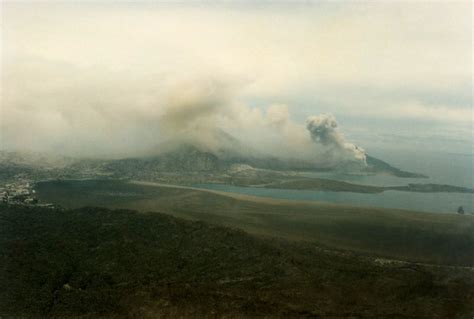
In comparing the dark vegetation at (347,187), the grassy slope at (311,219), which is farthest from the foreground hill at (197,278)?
the dark vegetation at (347,187)

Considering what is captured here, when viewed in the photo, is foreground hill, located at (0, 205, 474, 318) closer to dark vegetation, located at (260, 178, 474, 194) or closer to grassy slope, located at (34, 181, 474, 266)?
grassy slope, located at (34, 181, 474, 266)

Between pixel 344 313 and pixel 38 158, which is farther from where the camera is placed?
pixel 38 158

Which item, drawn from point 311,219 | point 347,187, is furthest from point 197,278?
point 347,187

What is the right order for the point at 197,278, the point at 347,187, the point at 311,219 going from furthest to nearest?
1. the point at 347,187
2. the point at 311,219
3. the point at 197,278

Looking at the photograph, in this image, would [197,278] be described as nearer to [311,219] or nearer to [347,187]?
[311,219]

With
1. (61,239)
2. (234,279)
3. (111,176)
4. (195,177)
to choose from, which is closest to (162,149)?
(195,177)

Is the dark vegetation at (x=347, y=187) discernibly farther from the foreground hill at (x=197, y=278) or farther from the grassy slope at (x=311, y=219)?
the foreground hill at (x=197, y=278)

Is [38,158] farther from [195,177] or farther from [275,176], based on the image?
[275,176]
